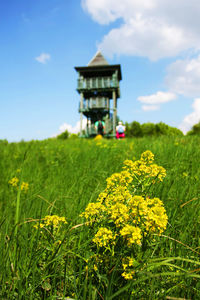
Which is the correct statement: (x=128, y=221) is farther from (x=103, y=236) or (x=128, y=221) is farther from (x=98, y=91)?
(x=98, y=91)

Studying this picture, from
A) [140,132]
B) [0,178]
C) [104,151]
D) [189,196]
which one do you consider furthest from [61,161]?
[140,132]

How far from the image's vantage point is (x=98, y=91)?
86.1ft

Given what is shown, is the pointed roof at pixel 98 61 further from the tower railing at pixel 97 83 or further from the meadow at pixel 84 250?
the meadow at pixel 84 250

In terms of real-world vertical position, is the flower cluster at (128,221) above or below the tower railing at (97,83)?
below

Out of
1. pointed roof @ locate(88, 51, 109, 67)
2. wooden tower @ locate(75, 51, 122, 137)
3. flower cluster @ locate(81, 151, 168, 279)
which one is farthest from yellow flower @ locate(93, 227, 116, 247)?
pointed roof @ locate(88, 51, 109, 67)

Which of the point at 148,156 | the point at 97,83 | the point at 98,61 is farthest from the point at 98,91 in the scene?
the point at 148,156

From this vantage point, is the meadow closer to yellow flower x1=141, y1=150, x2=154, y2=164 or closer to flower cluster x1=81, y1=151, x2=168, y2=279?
flower cluster x1=81, y1=151, x2=168, y2=279

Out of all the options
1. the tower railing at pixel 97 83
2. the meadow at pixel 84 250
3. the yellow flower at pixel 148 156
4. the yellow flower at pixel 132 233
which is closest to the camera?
the yellow flower at pixel 132 233

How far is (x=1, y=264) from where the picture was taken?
1134 millimetres

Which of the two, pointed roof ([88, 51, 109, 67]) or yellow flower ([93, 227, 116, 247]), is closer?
yellow flower ([93, 227, 116, 247])

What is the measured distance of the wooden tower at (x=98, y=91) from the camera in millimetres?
25391

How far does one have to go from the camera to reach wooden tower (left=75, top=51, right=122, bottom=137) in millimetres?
25391

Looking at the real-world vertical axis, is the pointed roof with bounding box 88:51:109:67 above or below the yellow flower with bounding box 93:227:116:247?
above

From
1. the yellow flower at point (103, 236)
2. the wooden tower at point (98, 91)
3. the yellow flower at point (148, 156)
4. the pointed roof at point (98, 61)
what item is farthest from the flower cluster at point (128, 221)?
the pointed roof at point (98, 61)
